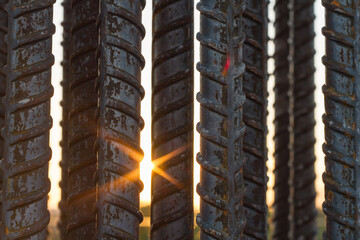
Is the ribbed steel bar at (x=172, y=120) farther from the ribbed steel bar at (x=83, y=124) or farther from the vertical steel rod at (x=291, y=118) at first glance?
the vertical steel rod at (x=291, y=118)

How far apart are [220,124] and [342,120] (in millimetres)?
604

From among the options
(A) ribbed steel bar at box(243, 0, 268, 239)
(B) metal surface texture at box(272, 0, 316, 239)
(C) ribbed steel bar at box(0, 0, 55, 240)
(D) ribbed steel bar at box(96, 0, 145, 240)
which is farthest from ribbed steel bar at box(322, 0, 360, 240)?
Result: (B) metal surface texture at box(272, 0, 316, 239)

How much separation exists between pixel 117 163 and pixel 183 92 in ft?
2.00

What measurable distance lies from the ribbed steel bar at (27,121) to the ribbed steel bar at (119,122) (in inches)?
9.9

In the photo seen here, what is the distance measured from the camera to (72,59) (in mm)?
3389

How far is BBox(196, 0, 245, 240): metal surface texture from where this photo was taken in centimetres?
298

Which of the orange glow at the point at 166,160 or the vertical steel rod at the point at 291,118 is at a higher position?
the vertical steel rod at the point at 291,118

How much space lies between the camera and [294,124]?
513cm

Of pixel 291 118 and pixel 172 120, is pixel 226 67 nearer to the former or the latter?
pixel 172 120

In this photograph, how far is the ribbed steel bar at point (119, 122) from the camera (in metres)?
2.95

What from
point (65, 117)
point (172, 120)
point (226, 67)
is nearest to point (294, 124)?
point (65, 117)

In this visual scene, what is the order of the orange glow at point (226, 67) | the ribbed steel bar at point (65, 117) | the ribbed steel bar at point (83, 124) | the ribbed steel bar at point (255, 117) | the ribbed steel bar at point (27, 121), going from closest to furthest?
the ribbed steel bar at point (27, 121) → the orange glow at point (226, 67) → the ribbed steel bar at point (83, 124) → the ribbed steel bar at point (255, 117) → the ribbed steel bar at point (65, 117)

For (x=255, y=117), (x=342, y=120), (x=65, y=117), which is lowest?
(x=342, y=120)

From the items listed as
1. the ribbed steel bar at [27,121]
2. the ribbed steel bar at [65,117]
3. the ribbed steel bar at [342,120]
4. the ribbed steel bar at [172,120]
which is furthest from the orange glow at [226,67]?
the ribbed steel bar at [65,117]
